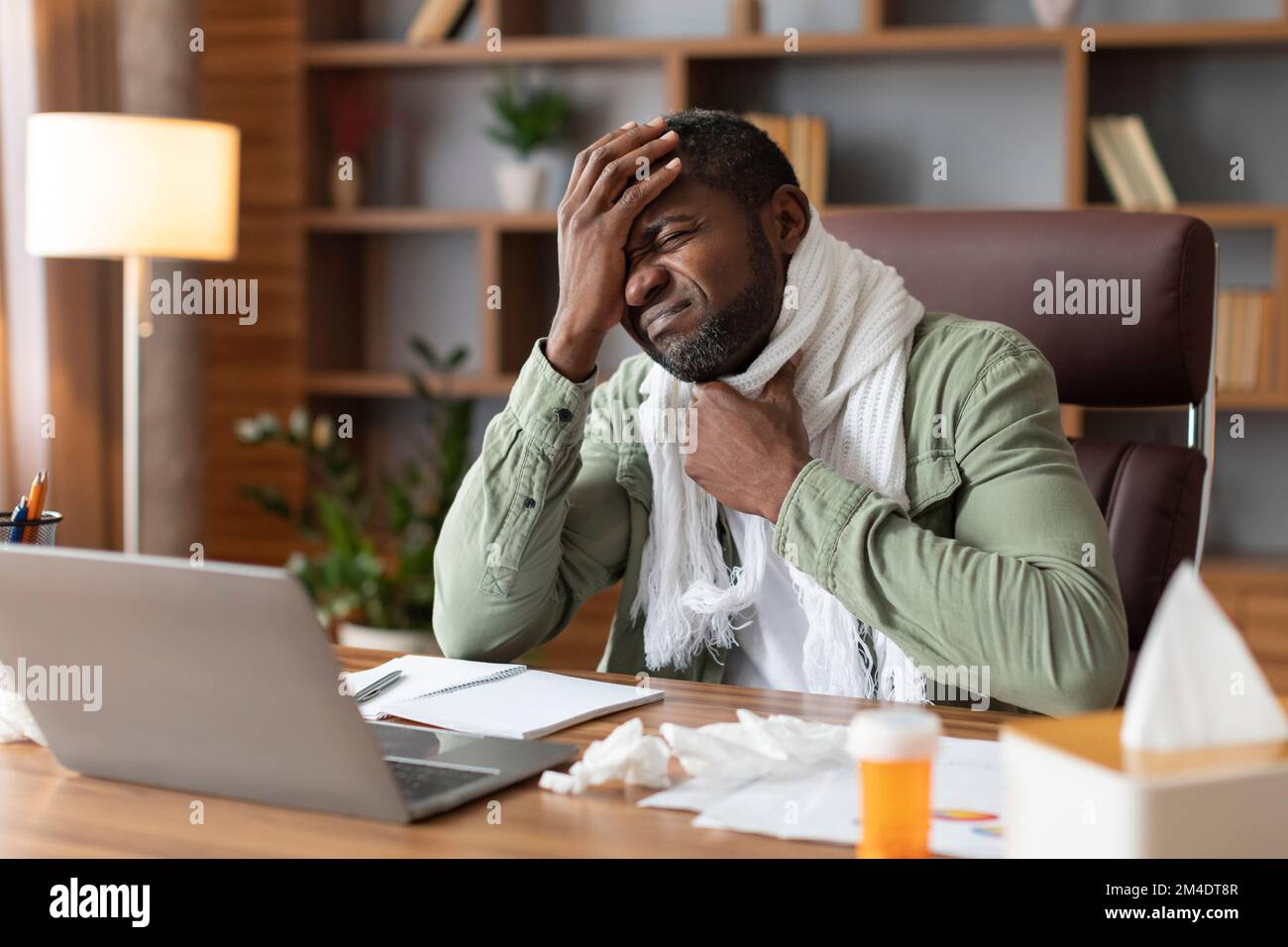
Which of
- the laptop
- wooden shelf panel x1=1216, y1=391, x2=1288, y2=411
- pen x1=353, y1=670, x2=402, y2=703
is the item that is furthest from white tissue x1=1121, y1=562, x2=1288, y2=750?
wooden shelf panel x1=1216, y1=391, x2=1288, y2=411

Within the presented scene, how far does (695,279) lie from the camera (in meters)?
1.38

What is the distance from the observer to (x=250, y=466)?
3.49 metres

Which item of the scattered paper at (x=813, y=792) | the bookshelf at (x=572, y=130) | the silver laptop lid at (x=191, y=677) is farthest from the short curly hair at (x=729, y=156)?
the bookshelf at (x=572, y=130)

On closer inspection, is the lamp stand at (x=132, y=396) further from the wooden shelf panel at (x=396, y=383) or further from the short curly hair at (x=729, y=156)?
the short curly hair at (x=729, y=156)

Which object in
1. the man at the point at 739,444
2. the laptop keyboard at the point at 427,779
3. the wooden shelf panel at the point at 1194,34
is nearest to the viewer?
the laptop keyboard at the point at 427,779

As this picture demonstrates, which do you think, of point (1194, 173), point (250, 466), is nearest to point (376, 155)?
point (250, 466)

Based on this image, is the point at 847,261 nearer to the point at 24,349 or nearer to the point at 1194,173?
the point at 1194,173

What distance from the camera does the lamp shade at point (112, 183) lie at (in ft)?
8.16

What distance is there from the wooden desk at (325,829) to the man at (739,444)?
0.42 metres

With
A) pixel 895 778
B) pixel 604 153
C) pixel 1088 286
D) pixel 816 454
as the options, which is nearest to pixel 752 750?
pixel 895 778

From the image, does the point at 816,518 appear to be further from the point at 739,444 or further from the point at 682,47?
the point at 682,47

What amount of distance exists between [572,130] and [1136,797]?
9.61 feet

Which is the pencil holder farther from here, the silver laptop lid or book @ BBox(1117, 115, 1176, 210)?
book @ BBox(1117, 115, 1176, 210)

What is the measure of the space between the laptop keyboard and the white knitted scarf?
1.77 ft
